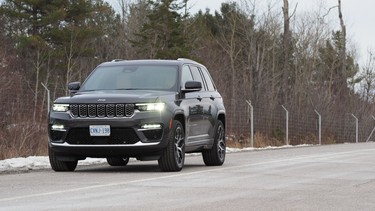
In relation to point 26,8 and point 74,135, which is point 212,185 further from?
point 26,8

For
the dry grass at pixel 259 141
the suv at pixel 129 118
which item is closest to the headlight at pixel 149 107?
the suv at pixel 129 118

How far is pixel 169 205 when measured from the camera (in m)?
8.60

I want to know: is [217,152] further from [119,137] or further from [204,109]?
[119,137]

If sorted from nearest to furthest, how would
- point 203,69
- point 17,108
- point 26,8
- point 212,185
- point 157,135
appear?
point 212,185 < point 157,135 < point 203,69 < point 17,108 < point 26,8

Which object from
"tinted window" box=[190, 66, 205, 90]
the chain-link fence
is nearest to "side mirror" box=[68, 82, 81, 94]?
"tinted window" box=[190, 66, 205, 90]

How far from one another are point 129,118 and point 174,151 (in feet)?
3.18

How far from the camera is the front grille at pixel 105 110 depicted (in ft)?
43.0

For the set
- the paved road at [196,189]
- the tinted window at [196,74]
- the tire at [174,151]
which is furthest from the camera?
the tinted window at [196,74]

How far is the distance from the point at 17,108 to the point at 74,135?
5.89 m

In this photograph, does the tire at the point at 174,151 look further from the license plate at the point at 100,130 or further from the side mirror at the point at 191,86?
the license plate at the point at 100,130

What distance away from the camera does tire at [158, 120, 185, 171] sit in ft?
43.8

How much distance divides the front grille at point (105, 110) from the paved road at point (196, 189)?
929 millimetres

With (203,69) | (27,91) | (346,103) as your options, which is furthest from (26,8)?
(203,69)

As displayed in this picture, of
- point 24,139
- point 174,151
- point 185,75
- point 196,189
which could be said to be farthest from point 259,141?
point 196,189
